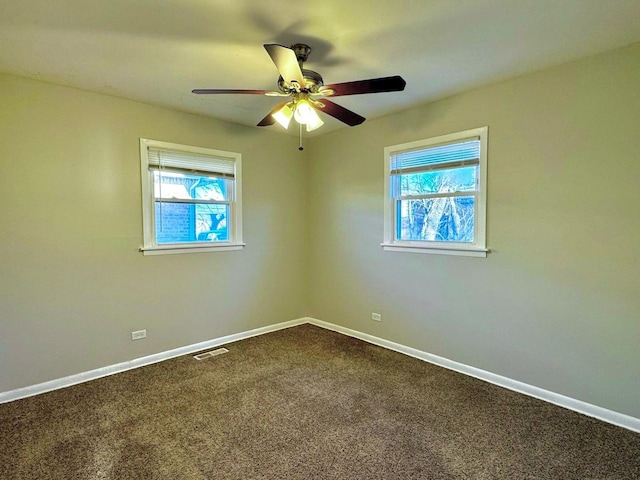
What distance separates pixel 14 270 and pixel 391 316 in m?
3.52

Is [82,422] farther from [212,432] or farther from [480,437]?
[480,437]

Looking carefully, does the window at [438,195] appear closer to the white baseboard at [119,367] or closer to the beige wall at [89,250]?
the beige wall at [89,250]

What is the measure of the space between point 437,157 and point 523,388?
2214mm

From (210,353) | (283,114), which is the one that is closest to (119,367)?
(210,353)

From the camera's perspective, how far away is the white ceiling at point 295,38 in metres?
1.93

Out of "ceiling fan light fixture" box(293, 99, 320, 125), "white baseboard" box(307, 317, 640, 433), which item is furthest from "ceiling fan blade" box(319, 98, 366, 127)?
"white baseboard" box(307, 317, 640, 433)

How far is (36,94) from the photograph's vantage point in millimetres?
2822

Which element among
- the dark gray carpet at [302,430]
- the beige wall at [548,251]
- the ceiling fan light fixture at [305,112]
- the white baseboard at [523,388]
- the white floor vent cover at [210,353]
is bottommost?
the dark gray carpet at [302,430]

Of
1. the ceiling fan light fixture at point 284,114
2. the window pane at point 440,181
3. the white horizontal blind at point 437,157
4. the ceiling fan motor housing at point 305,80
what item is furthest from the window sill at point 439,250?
the ceiling fan motor housing at point 305,80

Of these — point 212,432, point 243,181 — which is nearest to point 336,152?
point 243,181

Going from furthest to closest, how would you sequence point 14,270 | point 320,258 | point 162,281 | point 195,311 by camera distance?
point 320,258 < point 195,311 < point 162,281 < point 14,270

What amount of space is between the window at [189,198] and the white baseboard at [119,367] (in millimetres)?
1068

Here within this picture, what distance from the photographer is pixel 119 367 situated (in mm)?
3285

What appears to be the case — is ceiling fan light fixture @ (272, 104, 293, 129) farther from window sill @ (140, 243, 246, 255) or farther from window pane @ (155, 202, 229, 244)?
window sill @ (140, 243, 246, 255)
